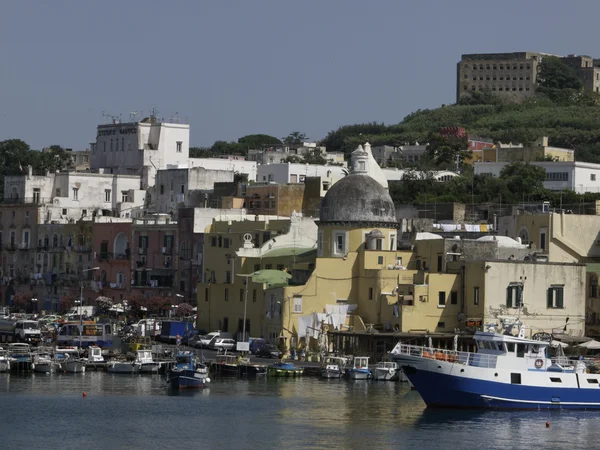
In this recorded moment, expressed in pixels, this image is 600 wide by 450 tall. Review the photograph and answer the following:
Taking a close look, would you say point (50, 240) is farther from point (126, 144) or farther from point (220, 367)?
point (220, 367)

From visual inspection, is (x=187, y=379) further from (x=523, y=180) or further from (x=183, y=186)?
(x=523, y=180)

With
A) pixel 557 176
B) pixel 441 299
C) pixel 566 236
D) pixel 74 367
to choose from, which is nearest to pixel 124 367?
pixel 74 367

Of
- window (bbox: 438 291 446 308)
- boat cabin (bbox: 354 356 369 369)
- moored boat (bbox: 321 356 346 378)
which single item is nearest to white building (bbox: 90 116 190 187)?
window (bbox: 438 291 446 308)

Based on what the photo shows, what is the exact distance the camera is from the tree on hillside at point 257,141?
611ft

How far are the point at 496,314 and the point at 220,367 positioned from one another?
1606 centimetres

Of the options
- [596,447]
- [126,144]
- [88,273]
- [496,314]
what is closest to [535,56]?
[126,144]

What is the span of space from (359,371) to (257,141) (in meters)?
102

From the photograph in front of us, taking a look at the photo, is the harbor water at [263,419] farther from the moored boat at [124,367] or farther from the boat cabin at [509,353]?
the moored boat at [124,367]

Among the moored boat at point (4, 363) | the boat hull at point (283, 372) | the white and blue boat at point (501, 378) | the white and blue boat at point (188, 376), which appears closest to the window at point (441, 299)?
the boat hull at point (283, 372)

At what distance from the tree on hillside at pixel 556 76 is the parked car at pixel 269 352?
10332 centimetres

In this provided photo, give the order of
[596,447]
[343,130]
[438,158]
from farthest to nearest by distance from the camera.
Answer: [343,130]
[438,158]
[596,447]

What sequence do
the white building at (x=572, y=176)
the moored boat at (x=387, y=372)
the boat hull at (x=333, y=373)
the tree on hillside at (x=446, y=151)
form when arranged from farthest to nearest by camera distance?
the tree on hillside at (x=446, y=151)
the white building at (x=572, y=176)
the boat hull at (x=333, y=373)
the moored boat at (x=387, y=372)

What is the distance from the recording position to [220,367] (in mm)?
91438

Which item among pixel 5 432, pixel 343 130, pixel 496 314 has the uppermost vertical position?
pixel 343 130
